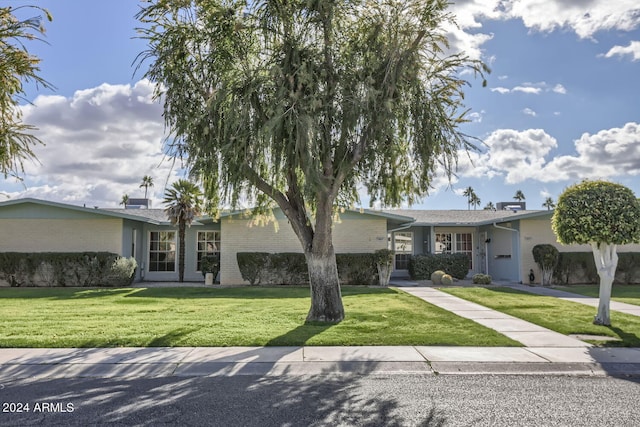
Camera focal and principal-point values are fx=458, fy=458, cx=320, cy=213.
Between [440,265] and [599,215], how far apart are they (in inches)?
481

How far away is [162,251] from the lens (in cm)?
2189

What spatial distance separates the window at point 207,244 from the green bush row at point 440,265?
30.4 feet

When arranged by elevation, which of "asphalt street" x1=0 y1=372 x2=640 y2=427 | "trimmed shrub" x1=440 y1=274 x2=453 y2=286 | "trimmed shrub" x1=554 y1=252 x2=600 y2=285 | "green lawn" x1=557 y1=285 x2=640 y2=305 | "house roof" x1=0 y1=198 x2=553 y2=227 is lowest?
"asphalt street" x1=0 y1=372 x2=640 y2=427

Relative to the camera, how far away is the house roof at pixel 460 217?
19667 millimetres

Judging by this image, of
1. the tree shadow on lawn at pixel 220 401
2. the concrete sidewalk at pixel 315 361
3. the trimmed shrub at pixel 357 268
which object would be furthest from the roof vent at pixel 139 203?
the tree shadow on lawn at pixel 220 401

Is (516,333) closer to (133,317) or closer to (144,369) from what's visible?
(144,369)

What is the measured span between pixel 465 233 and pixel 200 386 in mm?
20230

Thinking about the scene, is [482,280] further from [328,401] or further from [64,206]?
[64,206]

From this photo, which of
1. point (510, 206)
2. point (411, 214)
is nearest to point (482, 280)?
point (411, 214)

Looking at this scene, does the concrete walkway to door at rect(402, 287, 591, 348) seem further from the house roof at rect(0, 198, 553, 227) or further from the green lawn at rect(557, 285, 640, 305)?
the green lawn at rect(557, 285, 640, 305)

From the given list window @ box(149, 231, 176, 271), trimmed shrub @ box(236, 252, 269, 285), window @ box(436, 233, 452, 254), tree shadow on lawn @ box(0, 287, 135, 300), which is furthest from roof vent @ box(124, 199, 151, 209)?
window @ box(436, 233, 452, 254)

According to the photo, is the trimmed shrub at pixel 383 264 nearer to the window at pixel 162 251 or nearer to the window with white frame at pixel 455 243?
the window with white frame at pixel 455 243

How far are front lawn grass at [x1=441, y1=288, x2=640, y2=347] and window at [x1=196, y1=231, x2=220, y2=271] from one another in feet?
36.4

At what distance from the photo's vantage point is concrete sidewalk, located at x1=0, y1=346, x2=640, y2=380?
5.94 meters
